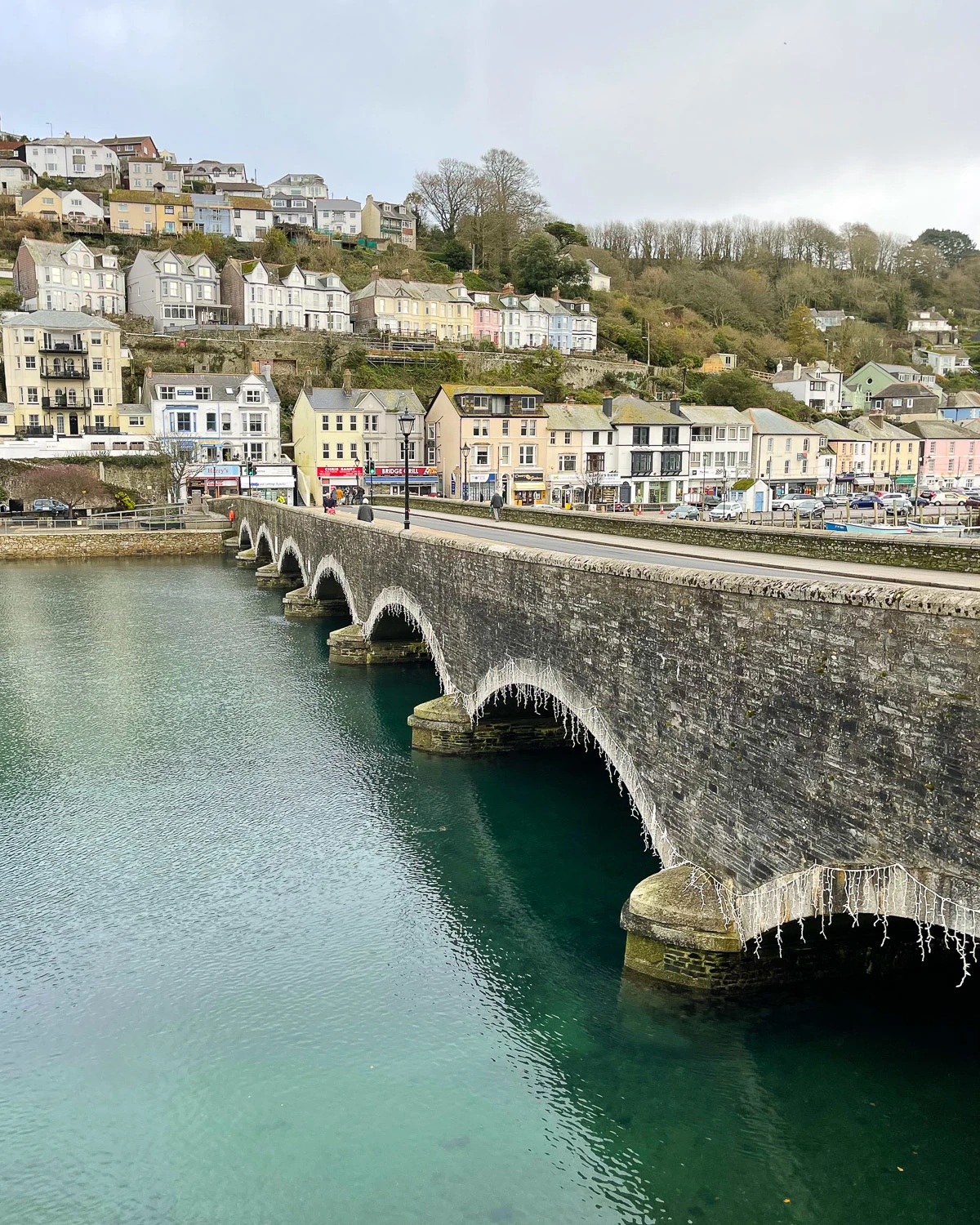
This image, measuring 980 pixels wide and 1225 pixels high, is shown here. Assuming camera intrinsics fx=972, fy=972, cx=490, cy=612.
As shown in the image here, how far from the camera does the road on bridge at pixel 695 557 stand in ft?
43.8

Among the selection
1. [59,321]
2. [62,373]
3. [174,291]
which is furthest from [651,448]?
[174,291]

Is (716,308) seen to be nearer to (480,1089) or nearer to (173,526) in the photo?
(173,526)

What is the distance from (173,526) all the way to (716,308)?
237 ft

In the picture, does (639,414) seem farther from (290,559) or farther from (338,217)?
(338,217)

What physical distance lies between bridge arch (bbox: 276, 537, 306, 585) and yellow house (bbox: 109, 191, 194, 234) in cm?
6939

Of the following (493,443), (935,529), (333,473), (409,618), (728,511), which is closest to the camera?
(409,618)

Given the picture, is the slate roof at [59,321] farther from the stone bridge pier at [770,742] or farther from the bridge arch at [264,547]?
the stone bridge pier at [770,742]

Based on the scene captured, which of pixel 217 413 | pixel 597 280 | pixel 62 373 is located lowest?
pixel 217 413

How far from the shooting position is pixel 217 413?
73.6m

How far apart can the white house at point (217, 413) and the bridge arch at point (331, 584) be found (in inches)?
1527

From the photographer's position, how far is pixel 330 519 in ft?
109

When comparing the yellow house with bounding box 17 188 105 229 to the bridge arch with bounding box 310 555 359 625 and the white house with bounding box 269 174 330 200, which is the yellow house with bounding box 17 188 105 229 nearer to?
the white house with bounding box 269 174 330 200

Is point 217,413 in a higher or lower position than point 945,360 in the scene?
lower

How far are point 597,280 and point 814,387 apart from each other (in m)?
29.6
